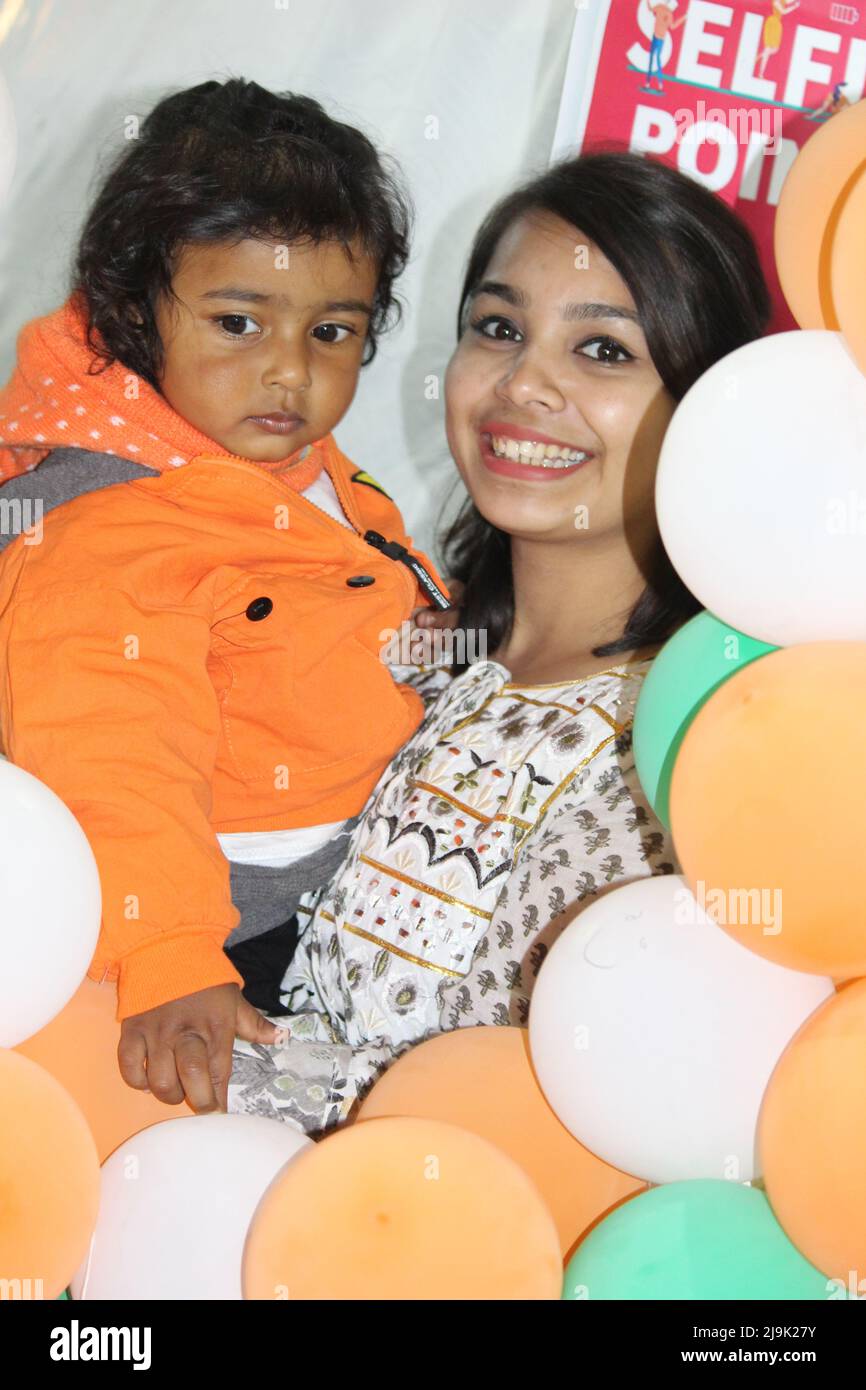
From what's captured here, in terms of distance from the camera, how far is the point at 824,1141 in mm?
893

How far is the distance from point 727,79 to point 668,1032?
1.76 m

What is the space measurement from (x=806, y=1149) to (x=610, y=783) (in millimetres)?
481

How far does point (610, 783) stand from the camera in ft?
4.39

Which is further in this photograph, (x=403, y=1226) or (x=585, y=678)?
(x=585, y=678)

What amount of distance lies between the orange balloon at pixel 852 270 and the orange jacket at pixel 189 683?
639 millimetres

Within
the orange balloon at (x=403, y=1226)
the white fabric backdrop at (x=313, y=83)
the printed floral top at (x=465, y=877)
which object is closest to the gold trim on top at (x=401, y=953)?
the printed floral top at (x=465, y=877)

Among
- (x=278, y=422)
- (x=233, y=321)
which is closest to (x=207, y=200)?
(x=233, y=321)

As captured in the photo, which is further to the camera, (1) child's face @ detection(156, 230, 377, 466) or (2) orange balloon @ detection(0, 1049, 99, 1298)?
(1) child's face @ detection(156, 230, 377, 466)

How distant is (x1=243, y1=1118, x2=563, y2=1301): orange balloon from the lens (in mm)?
921

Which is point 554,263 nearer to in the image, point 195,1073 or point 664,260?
point 664,260

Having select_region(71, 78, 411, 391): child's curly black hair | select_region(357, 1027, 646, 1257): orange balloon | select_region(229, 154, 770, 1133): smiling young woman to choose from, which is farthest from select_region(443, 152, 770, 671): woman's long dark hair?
select_region(357, 1027, 646, 1257): orange balloon

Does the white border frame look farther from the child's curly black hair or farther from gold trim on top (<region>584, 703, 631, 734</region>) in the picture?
gold trim on top (<region>584, 703, 631, 734</region>)

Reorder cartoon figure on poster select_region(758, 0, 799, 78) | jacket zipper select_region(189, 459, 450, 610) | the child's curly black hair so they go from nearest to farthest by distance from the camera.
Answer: the child's curly black hair < jacket zipper select_region(189, 459, 450, 610) < cartoon figure on poster select_region(758, 0, 799, 78)
